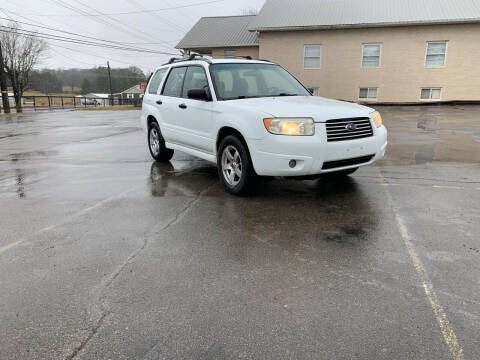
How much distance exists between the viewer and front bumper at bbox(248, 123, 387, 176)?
4.70 m

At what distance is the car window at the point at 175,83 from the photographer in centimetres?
684

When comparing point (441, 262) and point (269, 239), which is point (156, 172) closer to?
point (269, 239)

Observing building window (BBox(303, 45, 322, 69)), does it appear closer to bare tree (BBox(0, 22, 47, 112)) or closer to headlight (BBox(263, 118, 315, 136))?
headlight (BBox(263, 118, 315, 136))

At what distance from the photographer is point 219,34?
2767 centimetres

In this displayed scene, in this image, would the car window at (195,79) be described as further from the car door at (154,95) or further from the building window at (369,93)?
the building window at (369,93)

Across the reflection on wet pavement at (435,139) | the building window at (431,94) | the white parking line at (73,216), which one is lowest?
the white parking line at (73,216)

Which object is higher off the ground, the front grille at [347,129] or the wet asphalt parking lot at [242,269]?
the front grille at [347,129]

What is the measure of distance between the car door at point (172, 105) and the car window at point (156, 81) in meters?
0.36

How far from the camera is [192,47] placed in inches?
1080

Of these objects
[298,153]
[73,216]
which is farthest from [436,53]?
[73,216]

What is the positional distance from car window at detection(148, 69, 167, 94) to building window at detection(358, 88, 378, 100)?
18.8 meters

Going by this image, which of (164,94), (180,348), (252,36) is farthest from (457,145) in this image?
(252,36)

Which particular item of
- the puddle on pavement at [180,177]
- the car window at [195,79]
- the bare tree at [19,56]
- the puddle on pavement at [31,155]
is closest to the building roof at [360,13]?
the puddle on pavement at [31,155]

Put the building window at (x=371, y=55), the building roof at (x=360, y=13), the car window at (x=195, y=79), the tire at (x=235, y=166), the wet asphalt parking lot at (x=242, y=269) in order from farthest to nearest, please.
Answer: the building window at (x=371, y=55) < the building roof at (x=360, y=13) < the car window at (x=195, y=79) < the tire at (x=235, y=166) < the wet asphalt parking lot at (x=242, y=269)
